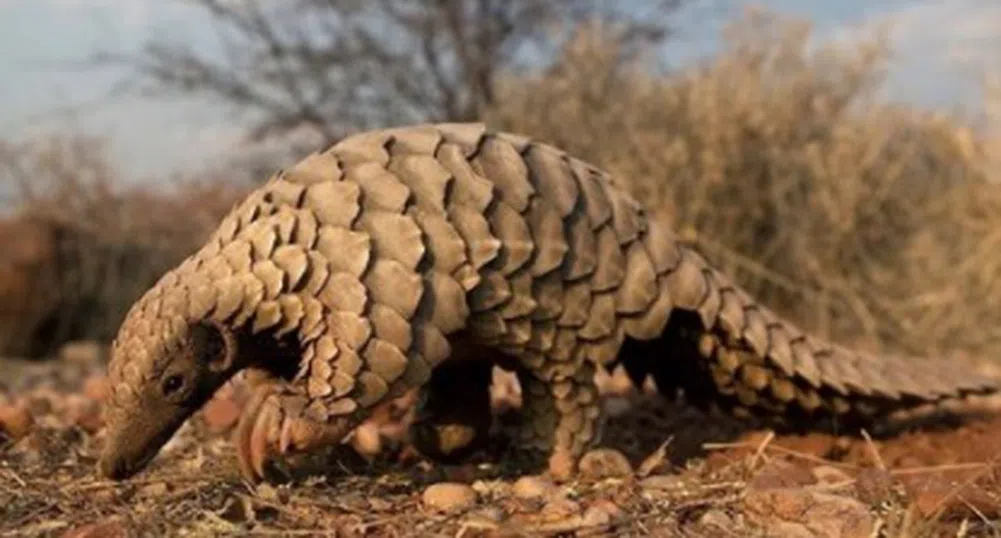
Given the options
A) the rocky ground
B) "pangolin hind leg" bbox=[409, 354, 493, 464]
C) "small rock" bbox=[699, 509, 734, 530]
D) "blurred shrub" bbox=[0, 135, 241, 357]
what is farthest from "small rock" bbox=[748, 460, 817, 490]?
"blurred shrub" bbox=[0, 135, 241, 357]

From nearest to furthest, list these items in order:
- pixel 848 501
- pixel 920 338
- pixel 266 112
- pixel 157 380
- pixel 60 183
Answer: pixel 848 501 → pixel 157 380 → pixel 920 338 → pixel 60 183 → pixel 266 112

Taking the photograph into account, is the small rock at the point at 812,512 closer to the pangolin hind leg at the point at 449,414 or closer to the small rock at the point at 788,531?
the small rock at the point at 788,531

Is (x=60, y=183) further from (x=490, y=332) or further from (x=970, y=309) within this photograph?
(x=490, y=332)

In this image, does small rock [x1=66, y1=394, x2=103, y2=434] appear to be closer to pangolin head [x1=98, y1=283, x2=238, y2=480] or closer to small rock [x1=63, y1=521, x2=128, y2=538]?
pangolin head [x1=98, y1=283, x2=238, y2=480]

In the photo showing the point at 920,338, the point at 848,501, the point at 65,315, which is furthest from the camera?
the point at 65,315

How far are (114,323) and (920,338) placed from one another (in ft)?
20.7

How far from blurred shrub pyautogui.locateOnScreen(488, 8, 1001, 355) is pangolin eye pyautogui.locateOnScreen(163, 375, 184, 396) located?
16.4 feet

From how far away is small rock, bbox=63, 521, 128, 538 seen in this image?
7.53 feet

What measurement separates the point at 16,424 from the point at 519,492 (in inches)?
63.3

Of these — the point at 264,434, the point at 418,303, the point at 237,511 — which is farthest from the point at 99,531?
the point at 418,303

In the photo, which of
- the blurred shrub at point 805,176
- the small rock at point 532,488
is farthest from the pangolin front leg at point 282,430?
the blurred shrub at point 805,176

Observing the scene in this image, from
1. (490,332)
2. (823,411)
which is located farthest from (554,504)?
(823,411)

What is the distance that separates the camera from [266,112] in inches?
599

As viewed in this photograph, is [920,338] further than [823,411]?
Yes
